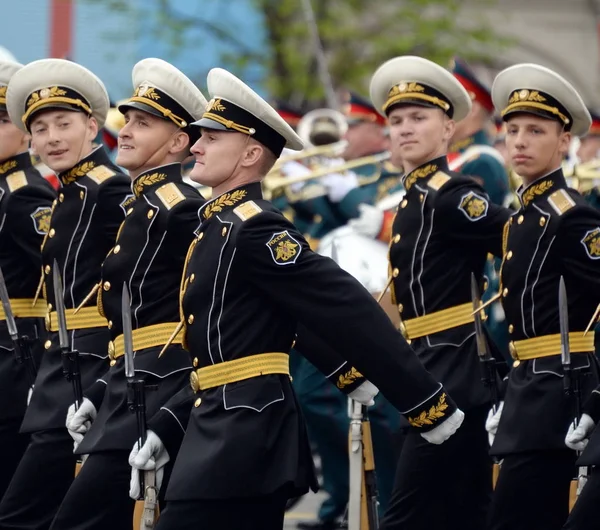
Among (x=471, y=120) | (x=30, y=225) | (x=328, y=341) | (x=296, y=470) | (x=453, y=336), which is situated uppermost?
(x=471, y=120)

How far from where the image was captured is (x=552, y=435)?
704cm

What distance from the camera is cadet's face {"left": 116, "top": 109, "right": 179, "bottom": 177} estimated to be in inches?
289

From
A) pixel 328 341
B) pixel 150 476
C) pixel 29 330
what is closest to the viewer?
pixel 328 341

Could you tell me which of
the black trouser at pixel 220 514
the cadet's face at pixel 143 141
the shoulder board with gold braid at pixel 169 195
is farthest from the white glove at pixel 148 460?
the cadet's face at pixel 143 141

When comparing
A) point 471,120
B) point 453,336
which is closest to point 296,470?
point 453,336

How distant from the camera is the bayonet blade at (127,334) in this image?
21.5ft

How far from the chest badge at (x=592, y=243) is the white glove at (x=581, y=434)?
0.66 meters

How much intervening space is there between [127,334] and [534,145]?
194cm

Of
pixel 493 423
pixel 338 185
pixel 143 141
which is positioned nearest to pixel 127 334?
pixel 143 141

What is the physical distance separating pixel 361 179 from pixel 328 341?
6.60m

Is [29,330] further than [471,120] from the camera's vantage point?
No

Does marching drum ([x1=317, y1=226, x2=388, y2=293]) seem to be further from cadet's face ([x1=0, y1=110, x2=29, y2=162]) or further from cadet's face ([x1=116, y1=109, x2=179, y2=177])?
cadet's face ([x1=116, y1=109, x2=179, y2=177])

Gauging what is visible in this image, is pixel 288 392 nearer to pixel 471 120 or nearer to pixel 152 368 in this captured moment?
pixel 152 368

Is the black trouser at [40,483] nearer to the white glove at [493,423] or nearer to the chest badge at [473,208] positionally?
the white glove at [493,423]
